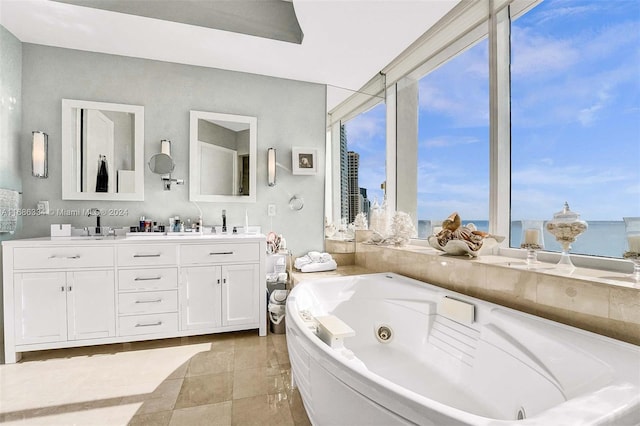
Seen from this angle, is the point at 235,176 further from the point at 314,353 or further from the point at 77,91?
the point at 314,353

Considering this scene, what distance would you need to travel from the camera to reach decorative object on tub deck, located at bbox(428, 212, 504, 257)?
1791mm

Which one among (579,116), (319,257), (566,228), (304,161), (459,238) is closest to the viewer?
(566,228)

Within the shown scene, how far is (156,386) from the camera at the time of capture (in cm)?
177

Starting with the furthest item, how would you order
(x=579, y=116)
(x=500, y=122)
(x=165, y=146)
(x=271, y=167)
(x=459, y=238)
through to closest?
(x=271, y=167) → (x=165, y=146) → (x=500, y=122) → (x=459, y=238) → (x=579, y=116)

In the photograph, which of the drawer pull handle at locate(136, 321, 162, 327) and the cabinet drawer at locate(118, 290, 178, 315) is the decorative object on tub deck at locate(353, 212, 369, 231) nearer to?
the cabinet drawer at locate(118, 290, 178, 315)

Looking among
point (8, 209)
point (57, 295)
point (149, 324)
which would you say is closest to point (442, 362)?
point (149, 324)

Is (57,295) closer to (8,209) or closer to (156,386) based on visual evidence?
(8,209)

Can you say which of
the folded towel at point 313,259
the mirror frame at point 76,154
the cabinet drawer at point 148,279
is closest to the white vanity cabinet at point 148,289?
the cabinet drawer at point 148,279

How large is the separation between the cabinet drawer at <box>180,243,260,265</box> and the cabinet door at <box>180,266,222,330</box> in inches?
2.5

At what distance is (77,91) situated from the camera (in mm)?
2561

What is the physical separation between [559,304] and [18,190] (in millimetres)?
3614

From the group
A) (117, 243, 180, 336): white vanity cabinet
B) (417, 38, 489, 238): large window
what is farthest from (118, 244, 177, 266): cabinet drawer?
(417, 38, 489, 238): large window

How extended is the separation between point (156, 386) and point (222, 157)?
6.36 feet

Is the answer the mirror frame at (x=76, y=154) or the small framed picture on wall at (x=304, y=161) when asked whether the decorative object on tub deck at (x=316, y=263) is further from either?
the mirror frame at (x=76, y=154)
